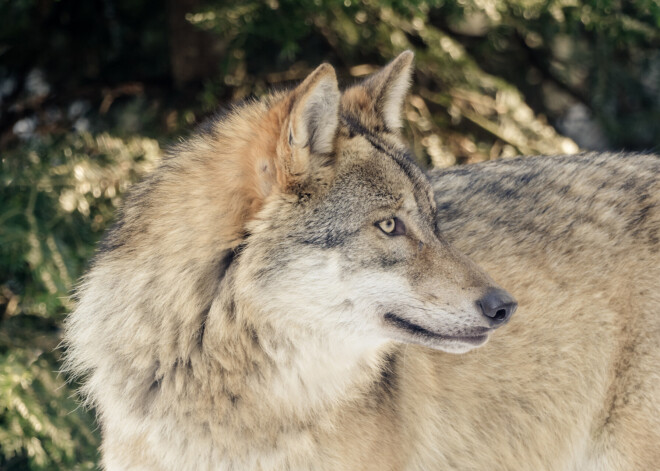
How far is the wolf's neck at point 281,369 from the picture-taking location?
277cm

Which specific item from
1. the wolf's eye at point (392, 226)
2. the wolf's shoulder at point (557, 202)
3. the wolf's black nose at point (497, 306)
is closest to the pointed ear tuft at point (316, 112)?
the wolf's eye at point (392, 226)

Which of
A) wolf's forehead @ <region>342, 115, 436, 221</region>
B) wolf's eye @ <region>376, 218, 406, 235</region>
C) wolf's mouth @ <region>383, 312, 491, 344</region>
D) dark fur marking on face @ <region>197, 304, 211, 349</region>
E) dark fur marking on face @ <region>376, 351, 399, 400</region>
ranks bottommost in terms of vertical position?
dark fur marking on face @ <region>376, 351, 399, 400</region>

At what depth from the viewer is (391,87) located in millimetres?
3195

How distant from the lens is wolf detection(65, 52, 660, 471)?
2.71m

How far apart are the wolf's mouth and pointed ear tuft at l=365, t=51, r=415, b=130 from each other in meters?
0.93

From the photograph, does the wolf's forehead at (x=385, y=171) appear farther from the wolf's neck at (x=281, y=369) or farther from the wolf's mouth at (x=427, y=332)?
the wolf's neck at (x=281, y=369)

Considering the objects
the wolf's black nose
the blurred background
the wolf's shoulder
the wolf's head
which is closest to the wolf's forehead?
the wolf's head

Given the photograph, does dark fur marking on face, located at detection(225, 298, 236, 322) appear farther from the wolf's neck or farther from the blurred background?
the blurred background

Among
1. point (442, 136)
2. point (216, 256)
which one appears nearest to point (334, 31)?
point (442, 136)

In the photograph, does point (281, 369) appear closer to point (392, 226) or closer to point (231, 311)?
point (231, 311)

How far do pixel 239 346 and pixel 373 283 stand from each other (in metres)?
0.55

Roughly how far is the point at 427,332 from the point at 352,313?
0.28 m

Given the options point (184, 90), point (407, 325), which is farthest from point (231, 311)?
point (184, 90)

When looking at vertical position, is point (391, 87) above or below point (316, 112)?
below
